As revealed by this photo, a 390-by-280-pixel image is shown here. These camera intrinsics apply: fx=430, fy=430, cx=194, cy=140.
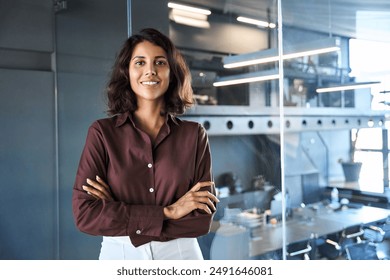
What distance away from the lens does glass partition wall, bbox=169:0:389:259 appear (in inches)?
53.0

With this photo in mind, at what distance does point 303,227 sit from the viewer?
2020mm

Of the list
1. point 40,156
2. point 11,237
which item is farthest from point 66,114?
point 11,237

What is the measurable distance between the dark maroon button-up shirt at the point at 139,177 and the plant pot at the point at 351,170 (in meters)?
0.62

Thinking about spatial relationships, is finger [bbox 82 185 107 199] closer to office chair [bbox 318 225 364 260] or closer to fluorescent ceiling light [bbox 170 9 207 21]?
office chair [bbox 318 225 364 260]

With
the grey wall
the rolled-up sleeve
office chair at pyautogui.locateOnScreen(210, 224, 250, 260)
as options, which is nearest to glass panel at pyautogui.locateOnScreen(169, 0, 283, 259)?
office chair at pyautogui.locateOnScreen(210, 224, 250, 260)

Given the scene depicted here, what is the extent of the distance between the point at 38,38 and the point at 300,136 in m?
1.25

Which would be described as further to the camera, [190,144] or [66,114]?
[66,114]

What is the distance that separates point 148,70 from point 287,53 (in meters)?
1.10

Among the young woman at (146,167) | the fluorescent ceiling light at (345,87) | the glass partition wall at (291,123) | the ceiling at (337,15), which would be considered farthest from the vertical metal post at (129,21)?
the young woman at (146,167)

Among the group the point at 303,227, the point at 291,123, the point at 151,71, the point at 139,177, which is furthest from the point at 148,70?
the point at 303,227

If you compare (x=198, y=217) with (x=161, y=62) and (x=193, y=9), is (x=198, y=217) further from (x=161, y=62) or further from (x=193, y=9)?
(x=193, y=9)

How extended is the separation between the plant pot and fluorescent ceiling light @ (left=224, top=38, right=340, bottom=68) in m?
0.45
